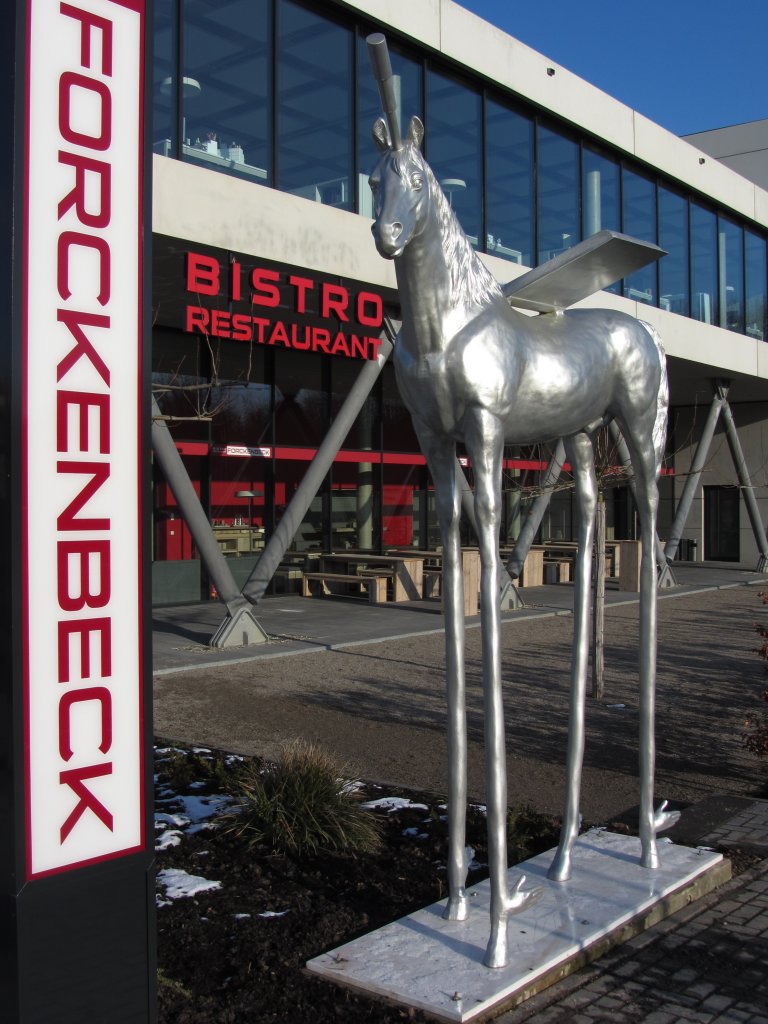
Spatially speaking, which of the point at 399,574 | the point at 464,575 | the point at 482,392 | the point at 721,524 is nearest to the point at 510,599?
the point at 464,575

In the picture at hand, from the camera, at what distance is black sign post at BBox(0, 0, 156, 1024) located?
8.23ft

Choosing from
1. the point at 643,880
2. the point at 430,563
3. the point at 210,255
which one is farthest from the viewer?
the point at 430,563

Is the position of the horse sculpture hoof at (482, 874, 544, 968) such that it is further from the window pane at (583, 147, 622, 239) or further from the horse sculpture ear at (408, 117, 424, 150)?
the window pane at (583, 147, 622, 239)

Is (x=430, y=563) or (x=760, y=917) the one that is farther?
(x=430, y=563)

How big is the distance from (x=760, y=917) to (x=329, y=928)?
1817 mm

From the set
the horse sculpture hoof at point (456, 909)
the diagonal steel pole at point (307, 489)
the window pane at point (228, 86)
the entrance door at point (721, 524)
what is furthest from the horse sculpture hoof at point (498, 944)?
the entrance door at point (721, 524)

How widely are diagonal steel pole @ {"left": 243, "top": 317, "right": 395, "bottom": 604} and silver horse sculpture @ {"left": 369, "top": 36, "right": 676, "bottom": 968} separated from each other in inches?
320

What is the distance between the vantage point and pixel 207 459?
1603 cm

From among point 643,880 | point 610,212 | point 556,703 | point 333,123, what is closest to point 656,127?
point 610,212

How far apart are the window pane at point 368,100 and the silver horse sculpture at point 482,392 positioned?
10.1 metres

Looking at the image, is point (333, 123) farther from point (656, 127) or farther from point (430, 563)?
point (656, 127)

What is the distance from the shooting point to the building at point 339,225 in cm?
1197

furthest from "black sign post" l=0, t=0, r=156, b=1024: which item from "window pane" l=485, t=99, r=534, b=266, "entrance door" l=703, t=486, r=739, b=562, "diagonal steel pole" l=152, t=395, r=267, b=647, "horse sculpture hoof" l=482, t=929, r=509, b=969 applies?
"entrance door" l=703, t=486, r=739, b=562

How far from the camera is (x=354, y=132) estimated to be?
552 inches
